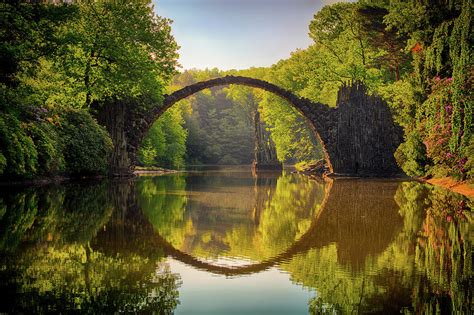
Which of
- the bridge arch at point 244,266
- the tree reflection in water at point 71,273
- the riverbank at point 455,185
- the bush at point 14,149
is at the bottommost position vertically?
the bridge arch at point 244,266

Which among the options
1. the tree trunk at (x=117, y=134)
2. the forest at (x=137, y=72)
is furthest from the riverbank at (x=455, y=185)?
the tree trunk at (x=117, y=134)

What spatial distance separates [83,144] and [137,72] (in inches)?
229

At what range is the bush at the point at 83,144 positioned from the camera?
24734 millimetres

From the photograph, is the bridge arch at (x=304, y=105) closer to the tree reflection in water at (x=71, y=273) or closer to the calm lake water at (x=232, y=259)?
the calm lake water at (x=232, y=259)

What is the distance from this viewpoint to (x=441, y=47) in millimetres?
23359

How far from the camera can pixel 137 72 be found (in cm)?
2895

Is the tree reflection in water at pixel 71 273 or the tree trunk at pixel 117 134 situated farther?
the tree trunk at pixel 117 134

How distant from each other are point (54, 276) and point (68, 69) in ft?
77.0

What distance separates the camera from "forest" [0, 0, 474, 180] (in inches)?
Answer: 806

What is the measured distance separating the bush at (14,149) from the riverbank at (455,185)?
609 inches

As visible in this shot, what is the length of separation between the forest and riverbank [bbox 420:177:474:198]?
323mm

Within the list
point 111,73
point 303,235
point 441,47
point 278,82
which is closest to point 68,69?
point 111,73

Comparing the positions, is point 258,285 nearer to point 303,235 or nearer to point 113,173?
point 303,235

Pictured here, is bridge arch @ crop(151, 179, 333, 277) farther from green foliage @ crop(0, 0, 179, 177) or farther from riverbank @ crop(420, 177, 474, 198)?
riverbank @ crop(420, 177, 474, 198)
